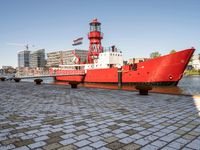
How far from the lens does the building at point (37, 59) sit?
183 meters

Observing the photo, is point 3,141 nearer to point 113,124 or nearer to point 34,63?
point 113,124

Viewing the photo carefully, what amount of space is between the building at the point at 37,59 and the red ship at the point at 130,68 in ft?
511

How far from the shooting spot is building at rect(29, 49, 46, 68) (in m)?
183

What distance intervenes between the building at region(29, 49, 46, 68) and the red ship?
15577 centimetres

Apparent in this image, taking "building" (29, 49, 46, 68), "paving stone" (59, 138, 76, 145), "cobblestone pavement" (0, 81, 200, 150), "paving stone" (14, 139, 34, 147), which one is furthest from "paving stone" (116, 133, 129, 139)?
"building" (29, 49, 46, 68)

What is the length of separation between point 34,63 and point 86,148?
193 m

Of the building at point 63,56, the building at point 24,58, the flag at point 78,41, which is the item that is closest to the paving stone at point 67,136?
the flag at point 78,41

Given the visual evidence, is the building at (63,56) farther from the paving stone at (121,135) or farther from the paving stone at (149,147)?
the paving stone at (149,147)

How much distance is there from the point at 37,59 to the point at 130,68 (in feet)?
559

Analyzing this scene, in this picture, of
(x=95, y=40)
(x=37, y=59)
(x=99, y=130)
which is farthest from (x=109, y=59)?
(x=37, y=59)

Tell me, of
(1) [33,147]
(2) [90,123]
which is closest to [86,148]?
(1) [33,147]

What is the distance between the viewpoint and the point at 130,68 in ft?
88.3

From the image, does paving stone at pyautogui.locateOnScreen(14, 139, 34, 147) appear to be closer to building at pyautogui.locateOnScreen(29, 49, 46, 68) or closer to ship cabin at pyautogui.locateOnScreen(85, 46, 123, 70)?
ship cabin at pyautogui.locateOnScreen(85, 46, 123, 70)

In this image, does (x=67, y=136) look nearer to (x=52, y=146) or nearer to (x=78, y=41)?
(x=52, y=146)
